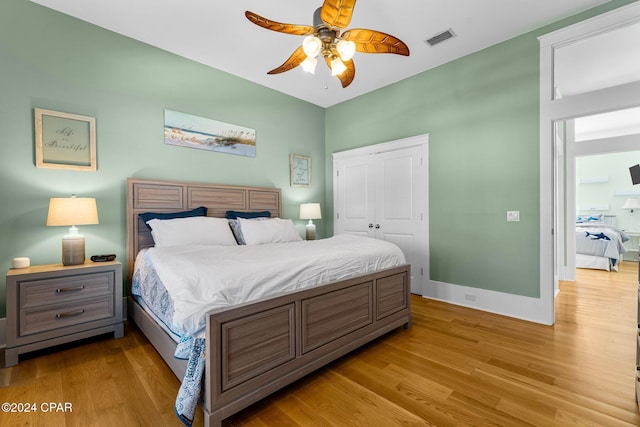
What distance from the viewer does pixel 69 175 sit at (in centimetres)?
276

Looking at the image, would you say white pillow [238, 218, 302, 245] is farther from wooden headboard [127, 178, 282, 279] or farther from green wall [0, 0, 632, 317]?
green wall [0, 0, 632, 317]

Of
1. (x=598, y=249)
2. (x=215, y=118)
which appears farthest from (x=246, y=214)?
(x=598, y=249)

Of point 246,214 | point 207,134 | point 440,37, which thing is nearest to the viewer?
point 440,37

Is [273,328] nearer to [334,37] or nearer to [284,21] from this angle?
[334,37]

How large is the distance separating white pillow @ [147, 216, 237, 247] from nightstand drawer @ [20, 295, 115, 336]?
683 mm

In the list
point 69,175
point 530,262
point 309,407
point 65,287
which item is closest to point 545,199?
point 530,262

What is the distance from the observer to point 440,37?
3.12 meters

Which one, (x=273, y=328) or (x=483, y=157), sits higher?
(x=483, y=157)

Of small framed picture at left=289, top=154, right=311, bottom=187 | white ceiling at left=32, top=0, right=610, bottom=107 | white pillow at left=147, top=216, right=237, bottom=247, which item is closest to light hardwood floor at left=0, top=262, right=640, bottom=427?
white pillow at left=147, top=216, right=237, bottom=247

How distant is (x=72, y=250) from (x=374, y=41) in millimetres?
3107

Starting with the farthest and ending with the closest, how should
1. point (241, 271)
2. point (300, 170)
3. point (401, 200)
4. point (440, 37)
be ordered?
point (300, 170), point (401, 200), point (440, 37), point (241, 271)

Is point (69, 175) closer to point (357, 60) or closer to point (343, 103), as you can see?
point (357, 60)

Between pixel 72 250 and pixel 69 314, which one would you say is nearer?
pixel 69 314

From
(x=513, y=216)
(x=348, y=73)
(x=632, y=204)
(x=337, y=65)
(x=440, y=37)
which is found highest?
(x=440, y=37)
